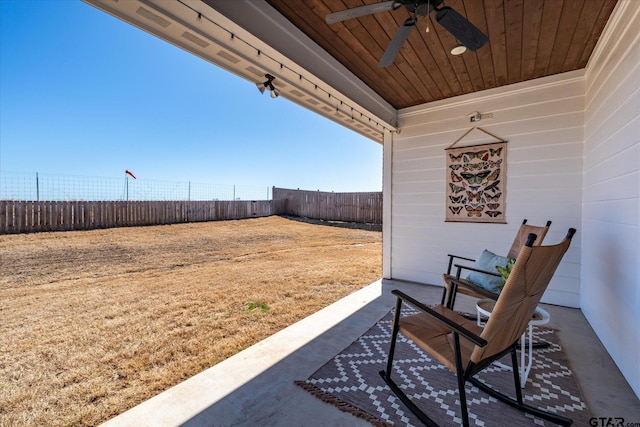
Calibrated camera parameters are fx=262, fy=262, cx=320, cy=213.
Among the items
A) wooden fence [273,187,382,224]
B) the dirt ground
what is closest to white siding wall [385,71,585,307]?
the dirt ground

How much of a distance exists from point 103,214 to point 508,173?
32.8 ft

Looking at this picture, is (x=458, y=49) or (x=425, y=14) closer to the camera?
(x=425, y=14)

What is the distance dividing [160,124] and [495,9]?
337 inches

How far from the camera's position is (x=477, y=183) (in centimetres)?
342

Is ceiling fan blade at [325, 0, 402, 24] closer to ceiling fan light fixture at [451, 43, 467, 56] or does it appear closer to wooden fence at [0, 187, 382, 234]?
ceiling fan light fixture at [451, 43, 467, 56]

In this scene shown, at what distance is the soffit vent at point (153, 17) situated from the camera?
1541mm

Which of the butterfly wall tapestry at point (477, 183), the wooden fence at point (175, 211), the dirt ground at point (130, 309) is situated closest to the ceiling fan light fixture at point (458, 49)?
the butterfly wall tapestry at point (477, 183)

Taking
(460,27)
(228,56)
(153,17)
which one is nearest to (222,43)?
(228,56)

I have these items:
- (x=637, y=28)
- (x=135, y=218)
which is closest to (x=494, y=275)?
(x=637, y=28)

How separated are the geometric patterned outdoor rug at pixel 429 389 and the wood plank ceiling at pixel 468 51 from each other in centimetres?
256

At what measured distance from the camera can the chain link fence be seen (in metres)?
6.61

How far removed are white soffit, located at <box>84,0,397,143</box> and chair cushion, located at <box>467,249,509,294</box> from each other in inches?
84.6

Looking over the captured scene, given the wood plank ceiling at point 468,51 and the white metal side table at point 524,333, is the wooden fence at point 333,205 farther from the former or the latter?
the white metal side table at point 524,333

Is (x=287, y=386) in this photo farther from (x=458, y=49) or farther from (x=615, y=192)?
(x=458, y=49)
